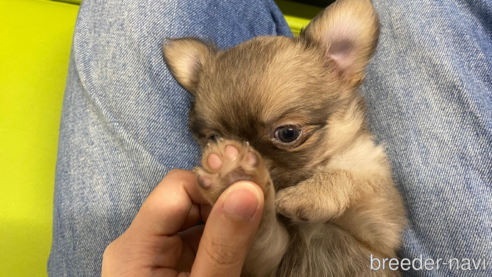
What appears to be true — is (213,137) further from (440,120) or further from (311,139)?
(440,120)

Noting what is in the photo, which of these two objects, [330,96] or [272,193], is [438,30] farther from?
[272,193]

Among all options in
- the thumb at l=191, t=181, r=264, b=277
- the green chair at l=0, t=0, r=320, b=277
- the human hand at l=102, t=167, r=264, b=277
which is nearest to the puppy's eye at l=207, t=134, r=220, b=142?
the human hand at l=102, t=167, r=264, b=277

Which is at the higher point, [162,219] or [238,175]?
[238,175]

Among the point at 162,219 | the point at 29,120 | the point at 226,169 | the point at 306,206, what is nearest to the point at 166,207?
the point at 162,219

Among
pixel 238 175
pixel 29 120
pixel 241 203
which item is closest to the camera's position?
pixel 241 203

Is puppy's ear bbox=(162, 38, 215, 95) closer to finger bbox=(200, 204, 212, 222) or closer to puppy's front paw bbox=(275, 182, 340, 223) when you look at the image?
finger bbox=(200, 204, 212, 222)
